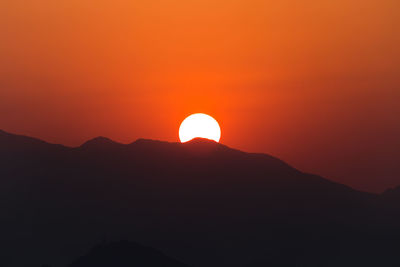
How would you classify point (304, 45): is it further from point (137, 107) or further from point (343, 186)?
point (137, 107)

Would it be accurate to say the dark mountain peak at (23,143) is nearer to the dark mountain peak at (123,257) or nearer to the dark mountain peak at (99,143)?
the dark mountain peak at (99,143)

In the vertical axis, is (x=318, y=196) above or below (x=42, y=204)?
above

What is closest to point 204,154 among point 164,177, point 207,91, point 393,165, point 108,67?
point 164,177

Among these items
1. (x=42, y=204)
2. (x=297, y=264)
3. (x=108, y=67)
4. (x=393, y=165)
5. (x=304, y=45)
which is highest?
(x=304, y=45)

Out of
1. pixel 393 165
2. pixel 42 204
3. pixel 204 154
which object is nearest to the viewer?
pixel 393 165

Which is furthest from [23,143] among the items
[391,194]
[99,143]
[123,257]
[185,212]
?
[391,194]

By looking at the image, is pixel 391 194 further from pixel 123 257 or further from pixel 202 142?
pixel 123 257

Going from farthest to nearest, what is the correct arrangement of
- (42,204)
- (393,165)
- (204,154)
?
(204,154), (42,204), (393,165)

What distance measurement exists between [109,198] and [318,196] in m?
4.30

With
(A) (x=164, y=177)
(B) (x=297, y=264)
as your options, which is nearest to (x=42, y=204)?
(A) (x=164, y=177)

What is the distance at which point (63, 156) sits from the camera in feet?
32.6

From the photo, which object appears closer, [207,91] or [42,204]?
[207,91]

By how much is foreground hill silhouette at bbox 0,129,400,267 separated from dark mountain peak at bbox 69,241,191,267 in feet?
0.51

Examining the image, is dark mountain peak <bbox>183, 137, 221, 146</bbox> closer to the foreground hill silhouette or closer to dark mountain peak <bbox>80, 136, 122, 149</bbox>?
the foreground hill silhouette
